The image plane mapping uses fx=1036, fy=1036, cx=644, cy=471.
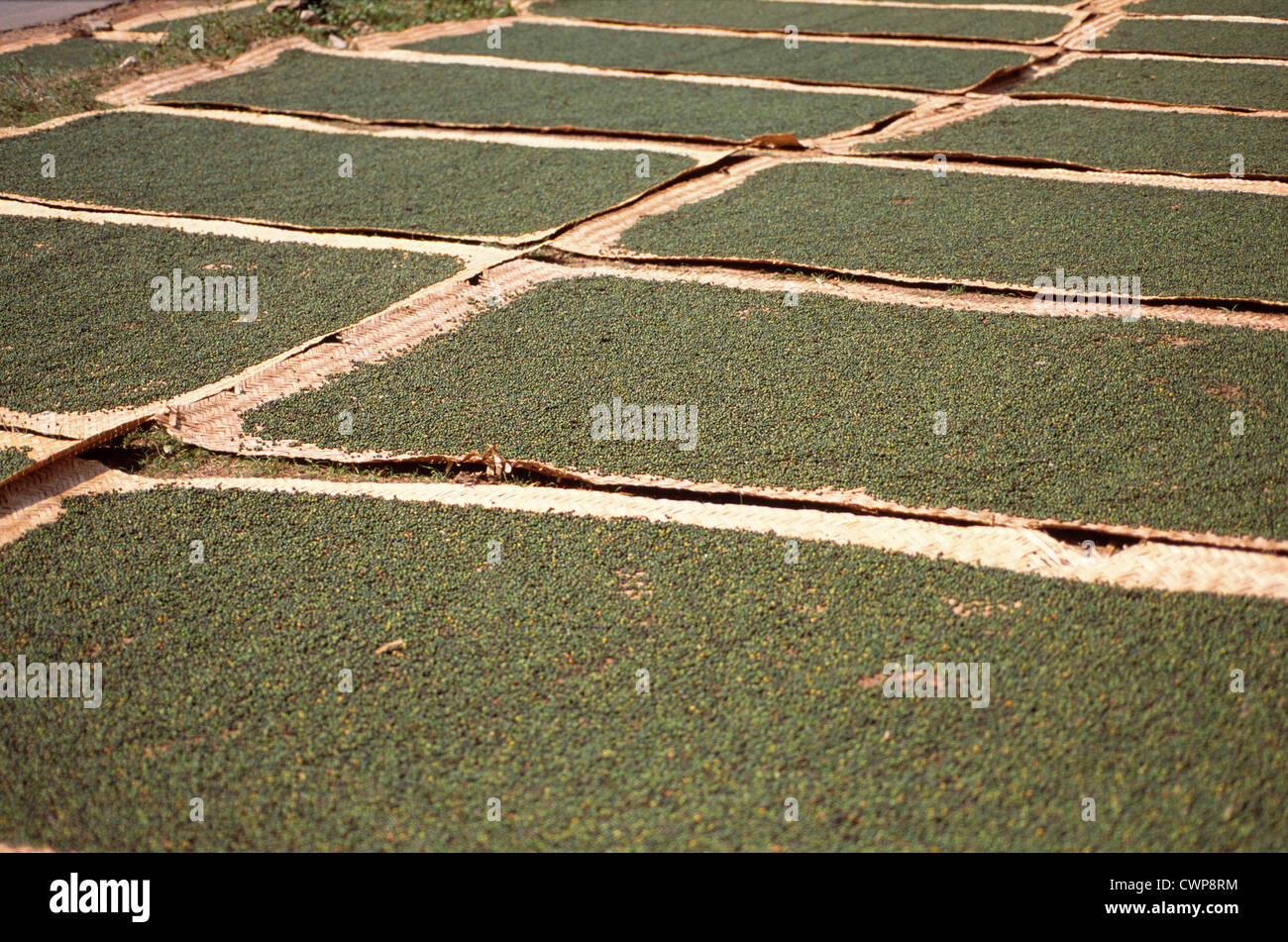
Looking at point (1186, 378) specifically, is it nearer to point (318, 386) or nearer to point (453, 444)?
point (453, 444)

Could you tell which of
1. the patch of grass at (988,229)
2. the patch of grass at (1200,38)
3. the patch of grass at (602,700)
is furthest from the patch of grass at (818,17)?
the patch of grass at (602,700)

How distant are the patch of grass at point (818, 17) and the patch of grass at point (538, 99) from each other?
235 cm

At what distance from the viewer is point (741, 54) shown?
29.4 ft

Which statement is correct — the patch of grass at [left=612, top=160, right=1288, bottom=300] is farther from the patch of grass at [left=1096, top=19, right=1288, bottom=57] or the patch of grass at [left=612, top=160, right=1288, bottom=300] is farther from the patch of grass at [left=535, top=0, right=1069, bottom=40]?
the patch of grass at [left=535, top=0, right=1069, bottom=40]

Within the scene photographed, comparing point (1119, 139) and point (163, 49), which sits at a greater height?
point (163, 49)

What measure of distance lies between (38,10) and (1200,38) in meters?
11.7

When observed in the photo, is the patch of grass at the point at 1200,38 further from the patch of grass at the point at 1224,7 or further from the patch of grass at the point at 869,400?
the patch of grass at the point at 869,400

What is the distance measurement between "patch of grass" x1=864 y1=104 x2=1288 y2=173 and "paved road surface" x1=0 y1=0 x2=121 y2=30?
353 inches

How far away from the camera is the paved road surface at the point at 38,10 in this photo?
1055 cm

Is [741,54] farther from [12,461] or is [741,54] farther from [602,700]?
[602,700]

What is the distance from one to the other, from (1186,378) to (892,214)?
2.07m

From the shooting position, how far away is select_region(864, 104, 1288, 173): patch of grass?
20.1ft

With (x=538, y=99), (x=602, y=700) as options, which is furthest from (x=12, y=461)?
(x=538, y=99)

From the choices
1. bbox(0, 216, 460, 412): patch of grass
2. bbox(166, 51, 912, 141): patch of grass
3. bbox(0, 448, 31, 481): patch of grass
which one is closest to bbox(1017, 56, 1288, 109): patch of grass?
bbox(166, 51, 912, 141): patch of grass
